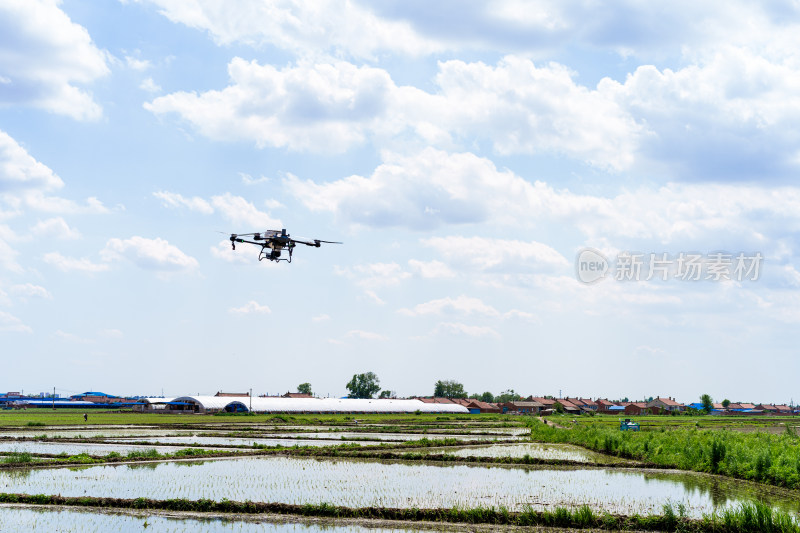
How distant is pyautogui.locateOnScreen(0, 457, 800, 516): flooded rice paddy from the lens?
68.9 ft

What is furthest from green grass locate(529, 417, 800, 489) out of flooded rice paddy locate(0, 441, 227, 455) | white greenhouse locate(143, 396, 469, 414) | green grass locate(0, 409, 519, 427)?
white greenhouse locate(143, 396, 469, 414)

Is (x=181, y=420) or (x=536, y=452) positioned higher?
(x=536, y=452)

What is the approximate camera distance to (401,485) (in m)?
24.5

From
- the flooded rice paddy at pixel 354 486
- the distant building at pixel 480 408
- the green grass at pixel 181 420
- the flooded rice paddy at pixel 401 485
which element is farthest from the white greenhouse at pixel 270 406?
the flooded rice paddy at pixel 401 485

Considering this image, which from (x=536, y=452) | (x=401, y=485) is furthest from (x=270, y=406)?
(x=401, y=485)

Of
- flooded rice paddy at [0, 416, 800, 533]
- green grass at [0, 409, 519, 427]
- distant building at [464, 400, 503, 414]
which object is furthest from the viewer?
distant building at [464, 400, 503, 414]

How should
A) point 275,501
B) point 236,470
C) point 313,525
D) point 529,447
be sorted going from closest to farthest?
point 313,525, point 275,501, point 236,470, point 529,447

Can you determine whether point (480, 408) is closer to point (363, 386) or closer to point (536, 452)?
point (363, 386)

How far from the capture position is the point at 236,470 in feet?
94.9

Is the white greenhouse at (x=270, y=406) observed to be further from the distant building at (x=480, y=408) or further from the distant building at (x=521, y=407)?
the distant building at (x=521, y=407)

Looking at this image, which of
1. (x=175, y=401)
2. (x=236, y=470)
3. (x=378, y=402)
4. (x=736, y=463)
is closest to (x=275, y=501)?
(x=236, y=470)

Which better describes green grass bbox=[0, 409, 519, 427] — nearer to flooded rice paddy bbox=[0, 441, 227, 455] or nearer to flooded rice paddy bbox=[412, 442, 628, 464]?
flooded rice paddy bbox=[0, 441, 227, 455]

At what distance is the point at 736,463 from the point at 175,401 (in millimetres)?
99700

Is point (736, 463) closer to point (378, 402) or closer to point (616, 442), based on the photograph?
point (616, 442)
